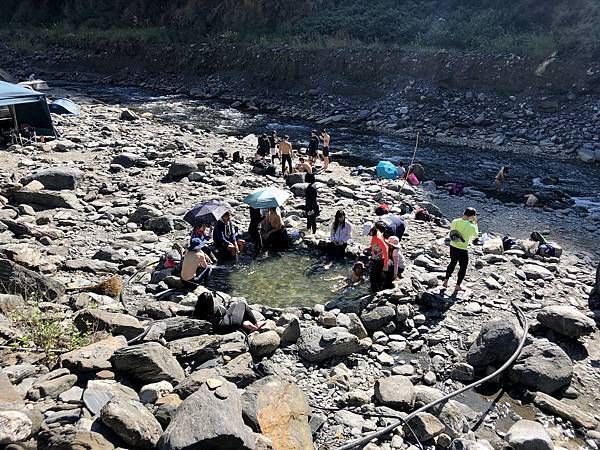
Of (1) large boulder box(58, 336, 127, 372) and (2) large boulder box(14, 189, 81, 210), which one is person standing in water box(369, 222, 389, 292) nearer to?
(1) large boulder box(58, 336, 127, 372)

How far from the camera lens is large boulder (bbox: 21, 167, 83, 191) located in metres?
13.6

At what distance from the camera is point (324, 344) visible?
7.61 metres

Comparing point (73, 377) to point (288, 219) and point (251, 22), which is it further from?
point (251, 22)

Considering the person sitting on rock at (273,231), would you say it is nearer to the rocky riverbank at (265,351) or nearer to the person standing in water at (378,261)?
the rocky riverbank at (265,351)

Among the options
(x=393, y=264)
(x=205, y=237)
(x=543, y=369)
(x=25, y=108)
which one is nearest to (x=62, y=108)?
(x=25, y=108)

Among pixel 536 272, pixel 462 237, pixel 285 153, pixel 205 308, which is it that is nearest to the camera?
pixel 205 308

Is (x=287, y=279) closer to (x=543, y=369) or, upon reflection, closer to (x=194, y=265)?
(x=194, y=265)

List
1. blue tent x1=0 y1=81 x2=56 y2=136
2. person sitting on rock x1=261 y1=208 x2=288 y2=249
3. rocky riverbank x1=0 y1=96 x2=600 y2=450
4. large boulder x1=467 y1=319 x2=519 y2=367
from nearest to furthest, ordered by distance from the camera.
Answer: rocky riverbank x1=0 y1=96 x2=600 y2=450 → large boulder x1=467 y1=319 x2=519 y2=367 → person sitting on rock x1=261 y1=208 x2=288 y2=249 → blue tent x1=0 y1=81 x2=56 y2=136

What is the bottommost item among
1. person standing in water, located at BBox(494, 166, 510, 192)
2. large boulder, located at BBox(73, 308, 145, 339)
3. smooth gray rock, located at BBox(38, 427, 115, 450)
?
person standing in water, located at BBox(494, 166, 510, 192)

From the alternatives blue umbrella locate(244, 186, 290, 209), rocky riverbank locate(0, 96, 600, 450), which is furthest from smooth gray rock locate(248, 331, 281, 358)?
blue umbrella locate(244, 186, 290, 209)

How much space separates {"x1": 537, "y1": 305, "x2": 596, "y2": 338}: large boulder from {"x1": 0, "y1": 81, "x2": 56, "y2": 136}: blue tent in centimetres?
1730

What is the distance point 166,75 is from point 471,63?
2488cm

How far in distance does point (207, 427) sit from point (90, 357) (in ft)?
7.39

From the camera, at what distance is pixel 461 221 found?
9.44 meters
